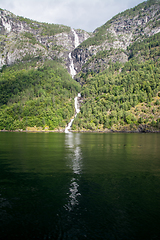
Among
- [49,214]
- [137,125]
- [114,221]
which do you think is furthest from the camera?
[137,125]

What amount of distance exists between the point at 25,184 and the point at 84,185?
668cm

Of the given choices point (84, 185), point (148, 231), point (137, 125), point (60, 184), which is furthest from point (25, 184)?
point (137, 125)

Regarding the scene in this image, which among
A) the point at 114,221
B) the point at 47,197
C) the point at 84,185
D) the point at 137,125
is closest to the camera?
the point at 114,221

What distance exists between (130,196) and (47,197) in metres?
7.90

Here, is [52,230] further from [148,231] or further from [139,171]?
[139,171]

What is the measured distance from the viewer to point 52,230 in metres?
11.3

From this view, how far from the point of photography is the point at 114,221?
41.0 ft

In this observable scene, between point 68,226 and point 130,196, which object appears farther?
point 130,196

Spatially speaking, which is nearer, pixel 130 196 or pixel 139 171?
pixel 130 196

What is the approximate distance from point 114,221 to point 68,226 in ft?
10.9

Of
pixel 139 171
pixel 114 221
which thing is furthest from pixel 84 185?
pixel 139 171

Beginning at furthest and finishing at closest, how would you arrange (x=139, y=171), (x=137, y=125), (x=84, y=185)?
(x=137, y=125) < (x=139, y=171) < (x=84, y=185)

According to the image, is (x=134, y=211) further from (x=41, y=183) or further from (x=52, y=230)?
(x=41, y=183)

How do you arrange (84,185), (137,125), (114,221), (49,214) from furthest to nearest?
(137,125)
(84,185)
(49,214)
(114,221)
